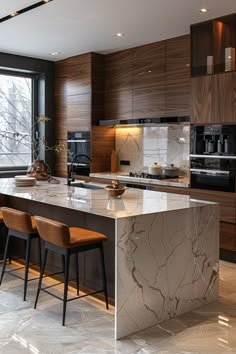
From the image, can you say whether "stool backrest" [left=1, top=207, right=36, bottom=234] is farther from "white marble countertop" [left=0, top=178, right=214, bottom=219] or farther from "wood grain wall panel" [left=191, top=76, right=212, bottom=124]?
"wood grain wall panel" [left=191, top=76, right=212, bottom=124]

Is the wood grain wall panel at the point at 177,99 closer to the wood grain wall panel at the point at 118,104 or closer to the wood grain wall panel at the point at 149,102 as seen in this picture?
the wood grain wall panel at the point at 149,102

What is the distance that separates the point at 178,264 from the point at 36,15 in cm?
318

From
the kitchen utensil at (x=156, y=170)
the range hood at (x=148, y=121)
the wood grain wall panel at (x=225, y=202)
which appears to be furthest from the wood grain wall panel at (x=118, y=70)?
the wood grain wall panel at (x=225, y=202)

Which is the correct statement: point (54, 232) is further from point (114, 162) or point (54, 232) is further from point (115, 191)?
point (114, 162)

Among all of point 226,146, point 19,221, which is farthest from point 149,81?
point 19,221

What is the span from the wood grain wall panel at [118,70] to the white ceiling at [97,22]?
0.15 metres

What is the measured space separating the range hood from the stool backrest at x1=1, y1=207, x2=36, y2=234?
2.54 metres

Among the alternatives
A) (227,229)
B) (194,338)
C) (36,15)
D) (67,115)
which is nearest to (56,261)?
(194,338)

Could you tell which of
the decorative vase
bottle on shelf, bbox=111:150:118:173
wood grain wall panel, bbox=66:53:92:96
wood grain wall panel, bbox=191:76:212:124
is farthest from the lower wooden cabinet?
wood grain wall panel, bbox=66:53:92:96

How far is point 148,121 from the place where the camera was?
5.69m

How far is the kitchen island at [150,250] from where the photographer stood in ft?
9.48

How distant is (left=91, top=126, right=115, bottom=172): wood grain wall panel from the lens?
650 cm

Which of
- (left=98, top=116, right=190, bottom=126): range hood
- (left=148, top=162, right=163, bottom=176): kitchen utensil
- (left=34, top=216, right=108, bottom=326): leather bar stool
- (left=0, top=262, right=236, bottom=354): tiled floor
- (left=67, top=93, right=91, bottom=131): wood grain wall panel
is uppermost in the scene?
(left=67, top=93, right=91, bottom=131): wood grain wall panel

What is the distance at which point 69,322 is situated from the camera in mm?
3168
